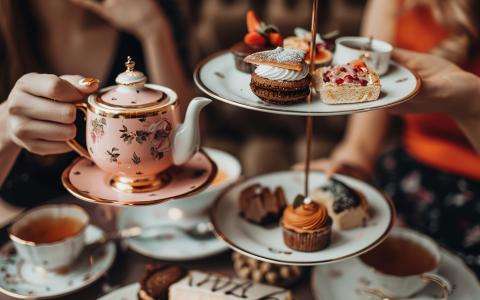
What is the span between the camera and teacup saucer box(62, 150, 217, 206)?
30.3 inches

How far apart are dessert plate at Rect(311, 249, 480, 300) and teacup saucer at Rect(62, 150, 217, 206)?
302 millimetres

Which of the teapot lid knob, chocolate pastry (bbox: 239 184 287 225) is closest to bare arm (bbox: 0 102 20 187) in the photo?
the teapot lid knob

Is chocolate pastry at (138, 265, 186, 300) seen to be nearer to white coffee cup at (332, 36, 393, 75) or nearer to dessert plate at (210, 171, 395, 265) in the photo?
dessert plate at (210, 171, 395, 265)

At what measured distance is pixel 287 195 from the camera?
3.32 ft

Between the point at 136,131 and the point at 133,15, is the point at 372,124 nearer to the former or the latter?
the point at 133,15

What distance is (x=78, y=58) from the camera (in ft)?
4.77

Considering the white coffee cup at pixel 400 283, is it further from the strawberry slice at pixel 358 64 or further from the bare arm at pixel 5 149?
the bare arm at pixel 5 149

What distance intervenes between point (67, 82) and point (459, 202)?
1.05 m

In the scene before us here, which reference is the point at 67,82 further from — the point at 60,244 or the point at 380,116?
the point at 380,116

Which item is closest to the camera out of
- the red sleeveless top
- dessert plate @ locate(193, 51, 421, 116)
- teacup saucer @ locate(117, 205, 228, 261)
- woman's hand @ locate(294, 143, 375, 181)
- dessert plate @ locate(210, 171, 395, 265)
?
dessert plate @ locate(193, 51, 421, 116)

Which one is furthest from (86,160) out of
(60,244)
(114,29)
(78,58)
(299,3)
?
(299,3)

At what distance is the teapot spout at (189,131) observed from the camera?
0.78 metres

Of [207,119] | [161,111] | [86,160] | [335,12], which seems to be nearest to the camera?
[161,111]

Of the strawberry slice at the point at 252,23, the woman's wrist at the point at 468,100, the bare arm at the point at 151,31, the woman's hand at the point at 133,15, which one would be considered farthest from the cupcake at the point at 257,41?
the woman's hand at the point at 133,15
